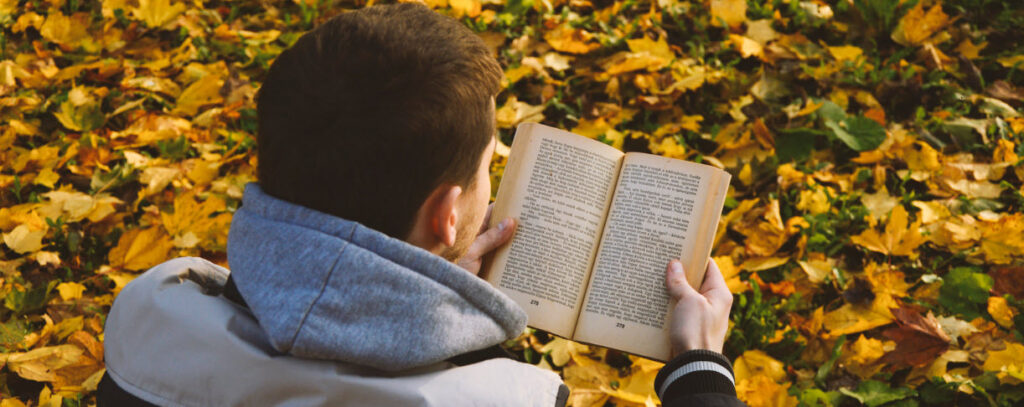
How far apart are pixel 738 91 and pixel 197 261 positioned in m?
2.10

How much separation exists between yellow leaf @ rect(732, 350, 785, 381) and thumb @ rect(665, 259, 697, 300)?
1.55ft

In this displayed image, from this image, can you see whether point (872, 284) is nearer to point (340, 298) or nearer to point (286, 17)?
point (340, 298)

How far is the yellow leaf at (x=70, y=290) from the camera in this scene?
84.4 inches

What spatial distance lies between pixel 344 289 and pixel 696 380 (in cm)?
74

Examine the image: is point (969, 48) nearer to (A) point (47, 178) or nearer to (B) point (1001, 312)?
(B) point (1001, 312)

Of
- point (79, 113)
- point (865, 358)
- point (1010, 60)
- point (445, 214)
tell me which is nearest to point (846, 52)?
point (1010, 60)

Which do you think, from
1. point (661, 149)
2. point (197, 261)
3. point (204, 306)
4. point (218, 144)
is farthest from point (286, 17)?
point (204, 306)

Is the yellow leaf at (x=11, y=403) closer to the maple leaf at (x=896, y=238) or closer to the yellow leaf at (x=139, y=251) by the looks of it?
the yellow leaf at (x=139, y=251)

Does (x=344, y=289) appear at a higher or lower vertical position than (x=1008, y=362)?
higher

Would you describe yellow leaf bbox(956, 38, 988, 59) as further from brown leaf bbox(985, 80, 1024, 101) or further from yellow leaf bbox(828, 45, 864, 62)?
yellow leaf bbox(828, 45, 864, 62)

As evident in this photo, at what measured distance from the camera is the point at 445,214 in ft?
4.01

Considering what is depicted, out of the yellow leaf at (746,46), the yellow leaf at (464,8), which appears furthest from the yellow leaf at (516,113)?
the yellow leaf at (746,46)

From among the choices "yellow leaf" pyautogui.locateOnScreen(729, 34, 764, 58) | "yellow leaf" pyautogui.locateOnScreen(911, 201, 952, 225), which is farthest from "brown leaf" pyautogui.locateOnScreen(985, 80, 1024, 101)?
"yellow leaf" pyautogui.locateOnScreen(729, 34, 764, 58)

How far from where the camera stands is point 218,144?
274 centimetres
